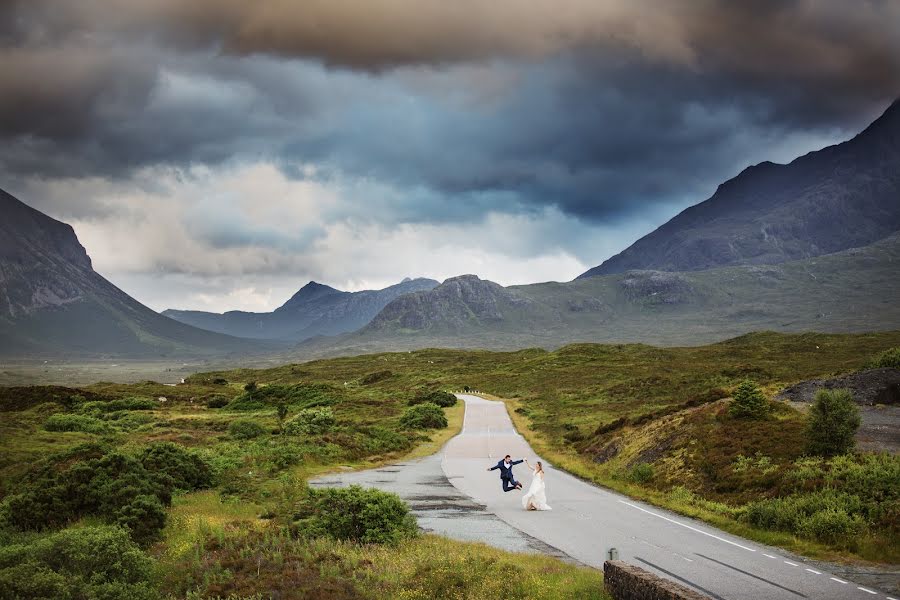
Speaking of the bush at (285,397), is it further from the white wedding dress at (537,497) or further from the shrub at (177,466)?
the white wedding dress at (537,497)

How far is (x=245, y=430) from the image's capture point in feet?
142

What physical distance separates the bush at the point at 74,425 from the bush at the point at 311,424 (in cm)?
1238

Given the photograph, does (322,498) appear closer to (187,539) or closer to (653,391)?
(187,539)

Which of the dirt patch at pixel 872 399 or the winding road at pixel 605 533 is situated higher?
the dirt patch at pixel 872 399

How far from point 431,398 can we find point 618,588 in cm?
5780

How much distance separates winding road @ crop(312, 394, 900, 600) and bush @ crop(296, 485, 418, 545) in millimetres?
1783

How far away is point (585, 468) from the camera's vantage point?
3269 cm

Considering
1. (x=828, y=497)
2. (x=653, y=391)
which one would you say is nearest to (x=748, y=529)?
(x=828, y=497)

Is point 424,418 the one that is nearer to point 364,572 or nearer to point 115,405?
point 115,405

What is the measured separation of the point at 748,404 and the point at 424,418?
2911 centimetres

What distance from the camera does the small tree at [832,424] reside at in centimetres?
2188

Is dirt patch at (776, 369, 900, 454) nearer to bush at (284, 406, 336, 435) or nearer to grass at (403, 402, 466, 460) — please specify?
grass at (403, 402, 466, 460)

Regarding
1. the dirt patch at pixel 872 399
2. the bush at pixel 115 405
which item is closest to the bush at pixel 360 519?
the dirt patch at pixel 872 399

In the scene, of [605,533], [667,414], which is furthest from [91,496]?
[667,414]
